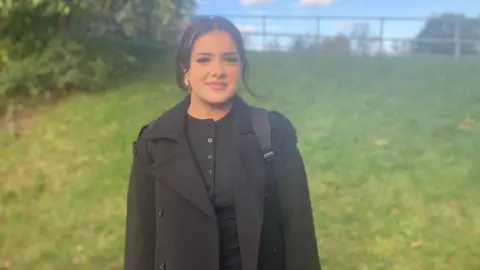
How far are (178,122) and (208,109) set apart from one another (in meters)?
0.07

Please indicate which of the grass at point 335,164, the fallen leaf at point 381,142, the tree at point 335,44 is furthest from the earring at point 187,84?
the fallen leaf at point 381,142

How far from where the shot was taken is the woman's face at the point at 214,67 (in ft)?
4.52

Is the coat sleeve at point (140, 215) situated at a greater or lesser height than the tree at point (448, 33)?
lesser

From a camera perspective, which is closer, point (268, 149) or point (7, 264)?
point (268, 149)

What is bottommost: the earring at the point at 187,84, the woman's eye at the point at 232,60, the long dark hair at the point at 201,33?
the earring at the point at 187,84

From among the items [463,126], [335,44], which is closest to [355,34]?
[335,44]

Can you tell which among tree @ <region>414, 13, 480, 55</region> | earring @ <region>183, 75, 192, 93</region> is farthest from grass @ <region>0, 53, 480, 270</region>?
earring @ <region>183, 75, 192, 93</region>

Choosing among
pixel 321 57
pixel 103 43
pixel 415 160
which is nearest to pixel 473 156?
pixel 415 160

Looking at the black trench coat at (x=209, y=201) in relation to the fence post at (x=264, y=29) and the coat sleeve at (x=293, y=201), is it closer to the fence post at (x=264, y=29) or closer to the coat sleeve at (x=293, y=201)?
the coat sleeve at (x=293, y=201)

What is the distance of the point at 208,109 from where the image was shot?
1404mm

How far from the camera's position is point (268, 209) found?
4.53ft

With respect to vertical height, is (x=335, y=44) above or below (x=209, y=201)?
above

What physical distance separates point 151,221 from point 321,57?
1690 mm

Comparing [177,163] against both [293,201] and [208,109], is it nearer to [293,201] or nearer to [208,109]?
[208,109]
